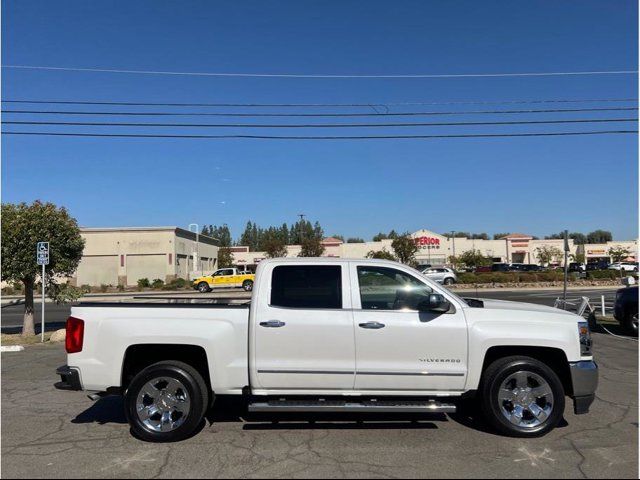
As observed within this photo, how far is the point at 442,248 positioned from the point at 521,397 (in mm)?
85040

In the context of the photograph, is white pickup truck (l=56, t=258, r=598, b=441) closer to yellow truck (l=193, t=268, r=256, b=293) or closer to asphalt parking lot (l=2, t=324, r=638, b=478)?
asphalt parking lot (l=2, t=324, r=638, b=478)

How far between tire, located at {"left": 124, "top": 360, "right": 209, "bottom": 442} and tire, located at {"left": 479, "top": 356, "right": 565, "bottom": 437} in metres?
2.96

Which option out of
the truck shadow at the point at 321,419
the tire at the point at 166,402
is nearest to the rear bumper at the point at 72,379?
the tire at the point at 166,402

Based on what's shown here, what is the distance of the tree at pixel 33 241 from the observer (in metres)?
13.4

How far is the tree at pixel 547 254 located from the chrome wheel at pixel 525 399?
88.0 metres

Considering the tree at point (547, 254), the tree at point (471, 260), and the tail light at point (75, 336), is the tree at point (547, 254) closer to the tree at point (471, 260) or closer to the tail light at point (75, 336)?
the tree at point (471, 260)

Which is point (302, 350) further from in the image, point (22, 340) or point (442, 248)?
point (442, 248)

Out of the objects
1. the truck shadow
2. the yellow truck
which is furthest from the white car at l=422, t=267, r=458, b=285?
the truck shadow

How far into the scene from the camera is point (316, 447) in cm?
502

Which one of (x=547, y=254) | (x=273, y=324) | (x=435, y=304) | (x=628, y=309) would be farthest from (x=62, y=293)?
(x=547, y=254)

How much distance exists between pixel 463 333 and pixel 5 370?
852cm

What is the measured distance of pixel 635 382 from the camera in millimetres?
7828

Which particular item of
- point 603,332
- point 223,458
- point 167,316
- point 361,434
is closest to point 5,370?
point 167,316

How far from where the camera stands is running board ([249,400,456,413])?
5.12 metres
